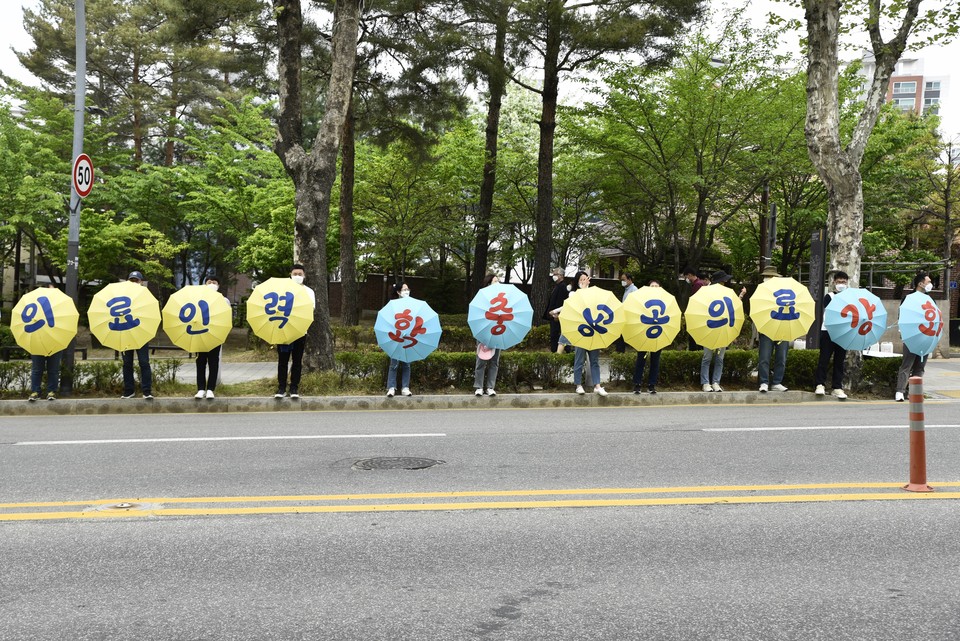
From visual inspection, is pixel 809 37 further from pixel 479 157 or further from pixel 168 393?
pixel 479 157

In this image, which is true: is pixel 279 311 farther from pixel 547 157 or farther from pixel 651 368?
pixel 547 157

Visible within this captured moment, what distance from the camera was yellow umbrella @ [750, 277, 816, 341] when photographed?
11.9m

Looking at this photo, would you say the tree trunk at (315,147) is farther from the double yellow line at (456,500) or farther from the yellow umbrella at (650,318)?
the double yellow line at (456,500)

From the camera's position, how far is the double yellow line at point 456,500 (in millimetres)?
5621

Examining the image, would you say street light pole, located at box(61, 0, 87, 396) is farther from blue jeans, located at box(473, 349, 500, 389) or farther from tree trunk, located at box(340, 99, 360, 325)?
tree trunk, located at box(340, 99, 360, 325)

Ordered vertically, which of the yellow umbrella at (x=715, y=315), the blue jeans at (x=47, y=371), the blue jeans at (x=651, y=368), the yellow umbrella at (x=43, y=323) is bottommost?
the blue jeans at (x=47, y=371)

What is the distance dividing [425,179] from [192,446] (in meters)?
20.1

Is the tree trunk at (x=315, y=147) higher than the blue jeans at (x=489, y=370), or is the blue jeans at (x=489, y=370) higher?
the tree trunk at (x=315, y=147)

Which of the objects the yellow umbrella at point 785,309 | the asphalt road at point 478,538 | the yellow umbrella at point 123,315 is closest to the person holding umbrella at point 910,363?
the yellow umbrella at point 785,309

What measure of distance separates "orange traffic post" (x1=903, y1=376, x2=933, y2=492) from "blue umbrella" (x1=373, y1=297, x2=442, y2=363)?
21.9 ft

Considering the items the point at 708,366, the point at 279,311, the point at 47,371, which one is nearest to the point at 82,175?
the point at 47,371

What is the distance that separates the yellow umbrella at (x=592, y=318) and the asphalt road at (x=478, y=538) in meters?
3.34

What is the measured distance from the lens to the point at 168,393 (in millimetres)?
12133

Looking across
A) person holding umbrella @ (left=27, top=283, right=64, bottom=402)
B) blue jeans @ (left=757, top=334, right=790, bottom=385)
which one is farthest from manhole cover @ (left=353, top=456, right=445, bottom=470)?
blue jeans @ (left=757, top=334, right=790, bottom=385)
